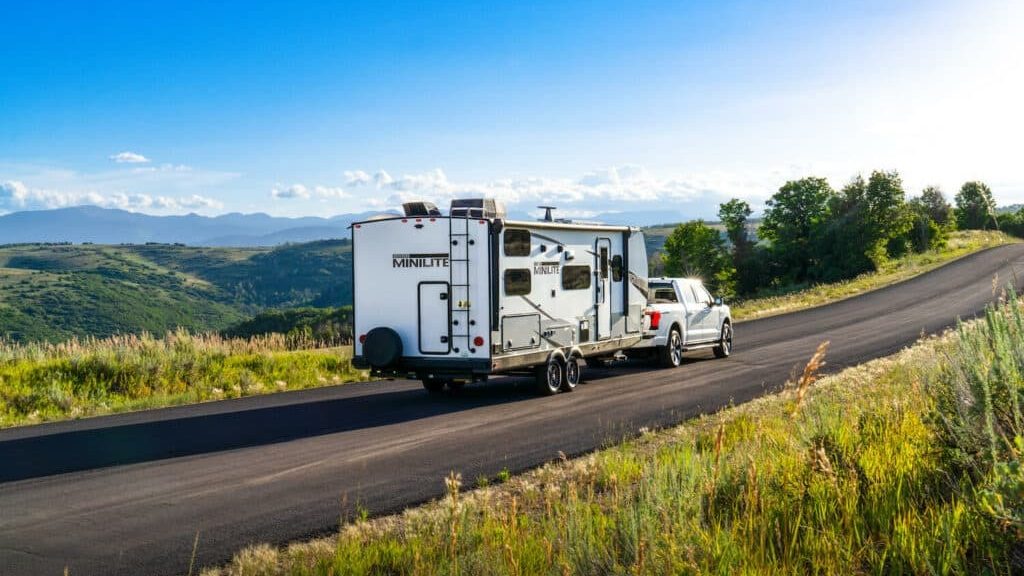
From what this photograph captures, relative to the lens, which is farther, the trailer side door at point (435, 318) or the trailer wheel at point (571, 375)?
the trailer wheel at point (571, 375)

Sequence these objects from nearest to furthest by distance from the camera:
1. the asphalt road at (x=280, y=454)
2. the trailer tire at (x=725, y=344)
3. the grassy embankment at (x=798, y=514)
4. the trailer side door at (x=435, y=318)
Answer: the grassy embankment at (x=798, y=514) → the asphalt road at (x=280, y=454) → the trailer side door at (x=435, y=318) → the trailer tire at (x=725, y=344)

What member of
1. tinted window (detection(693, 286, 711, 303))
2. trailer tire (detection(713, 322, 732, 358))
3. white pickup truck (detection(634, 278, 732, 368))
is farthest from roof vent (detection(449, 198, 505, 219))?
trailer tire (detection(713, 322, 732, 358))

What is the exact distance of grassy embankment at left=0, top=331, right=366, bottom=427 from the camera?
14.0 m

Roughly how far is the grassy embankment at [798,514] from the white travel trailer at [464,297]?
6177 mm

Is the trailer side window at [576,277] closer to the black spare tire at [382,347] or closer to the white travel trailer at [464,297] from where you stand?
the white travel trailer at [464,297]

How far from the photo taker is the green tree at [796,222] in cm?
6775

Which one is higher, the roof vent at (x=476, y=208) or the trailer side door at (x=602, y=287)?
the roof vent at (x=476, y=208)

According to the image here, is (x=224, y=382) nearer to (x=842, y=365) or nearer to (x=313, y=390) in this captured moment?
(x=313, y=390)

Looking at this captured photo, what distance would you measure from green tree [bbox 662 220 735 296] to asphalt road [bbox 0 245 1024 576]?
59.6 meters

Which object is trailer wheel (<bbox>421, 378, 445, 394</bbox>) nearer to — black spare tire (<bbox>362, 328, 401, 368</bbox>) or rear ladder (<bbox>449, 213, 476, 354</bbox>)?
black spare tire (<bbox>362, 328, 401, 368</bbox>)

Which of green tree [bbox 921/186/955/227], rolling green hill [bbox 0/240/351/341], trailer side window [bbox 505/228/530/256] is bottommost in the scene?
rolling green hill [bbox 0/240/351/341]

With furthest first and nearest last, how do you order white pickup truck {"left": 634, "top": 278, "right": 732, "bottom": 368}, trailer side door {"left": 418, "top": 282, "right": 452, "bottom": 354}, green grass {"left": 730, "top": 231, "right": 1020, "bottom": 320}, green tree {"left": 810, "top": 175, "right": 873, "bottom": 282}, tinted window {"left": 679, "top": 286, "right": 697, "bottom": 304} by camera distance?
1. green tree {"left": 810, "top": 175, "right": 873, "bottom": 282}
2. green grass {"left": 730, "top": 231, "right": 1020, "bottom": 320}
3. tinted window {"left": 679, "top": 286, "right": 697, "bottom": 304}
4. white pickup truck {"left": 634, "top": 278, "right": 732, "bottom": 368}
5. trailer side door {"left": 418, "top": 282, "right": 452, "bottom": 354}

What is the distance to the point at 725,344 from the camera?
Result: 811 inches

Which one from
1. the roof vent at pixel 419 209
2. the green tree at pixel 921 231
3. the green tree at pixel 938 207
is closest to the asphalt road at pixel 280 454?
Result: the roof vent at pixel 419 209
